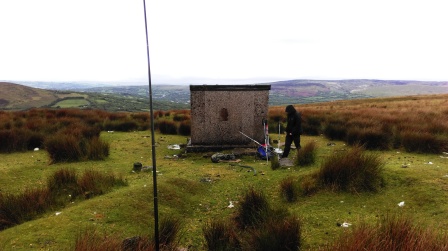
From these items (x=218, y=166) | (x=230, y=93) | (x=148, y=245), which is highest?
(x=230, y=93)

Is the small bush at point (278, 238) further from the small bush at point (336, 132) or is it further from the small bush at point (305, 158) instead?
the small bush at point (336, 132)

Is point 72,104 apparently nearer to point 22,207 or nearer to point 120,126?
point 120,126

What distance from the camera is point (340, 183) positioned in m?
6.10

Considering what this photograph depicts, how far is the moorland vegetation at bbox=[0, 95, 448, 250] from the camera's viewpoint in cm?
369

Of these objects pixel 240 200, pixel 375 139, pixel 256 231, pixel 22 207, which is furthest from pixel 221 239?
pixel 375 139

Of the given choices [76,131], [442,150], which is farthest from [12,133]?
[442,150]

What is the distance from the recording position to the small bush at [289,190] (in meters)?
6.09

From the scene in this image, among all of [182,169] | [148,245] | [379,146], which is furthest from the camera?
[379,146]

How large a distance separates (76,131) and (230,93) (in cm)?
619

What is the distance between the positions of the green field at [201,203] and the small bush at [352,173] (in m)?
0.20

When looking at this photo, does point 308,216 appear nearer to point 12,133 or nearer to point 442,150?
point 442,150

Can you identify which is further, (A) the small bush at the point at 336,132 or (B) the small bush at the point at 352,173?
(A) the small bush at the point at 336,132

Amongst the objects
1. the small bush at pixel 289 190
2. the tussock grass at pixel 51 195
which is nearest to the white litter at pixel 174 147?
the tussock grass at pixel 51 195

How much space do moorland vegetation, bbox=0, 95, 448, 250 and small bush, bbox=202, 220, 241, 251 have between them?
0.04 feet
